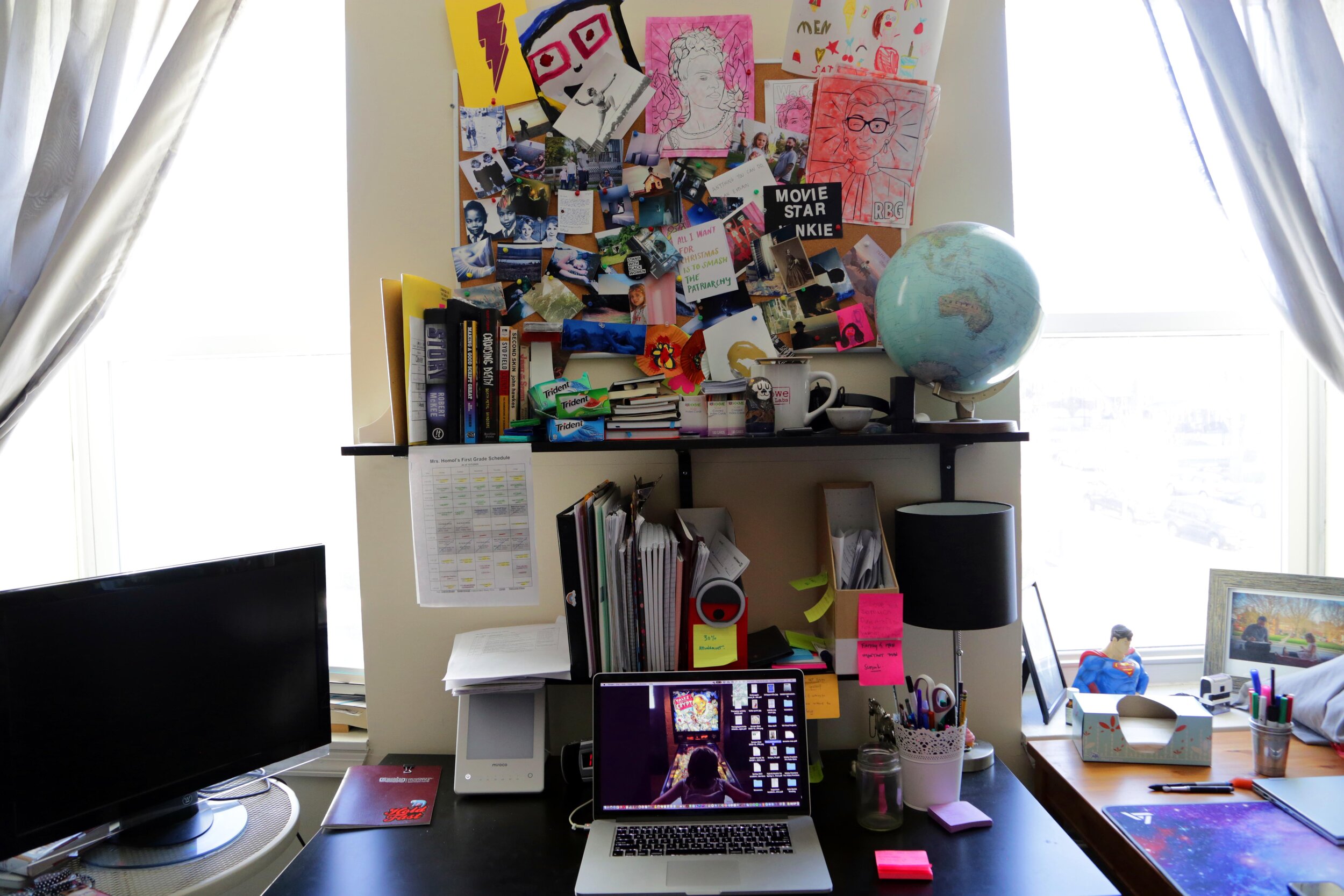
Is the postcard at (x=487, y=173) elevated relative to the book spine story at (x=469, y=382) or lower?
elevated

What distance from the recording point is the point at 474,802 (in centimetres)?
138

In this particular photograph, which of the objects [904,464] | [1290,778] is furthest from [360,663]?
[1290,778]

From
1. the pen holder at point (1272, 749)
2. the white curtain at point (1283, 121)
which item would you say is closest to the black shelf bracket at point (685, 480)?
the pen holder at point (1272, 749)

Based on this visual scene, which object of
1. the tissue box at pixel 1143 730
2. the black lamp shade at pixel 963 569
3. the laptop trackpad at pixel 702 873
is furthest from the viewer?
the tissue box at pixel 1143 730

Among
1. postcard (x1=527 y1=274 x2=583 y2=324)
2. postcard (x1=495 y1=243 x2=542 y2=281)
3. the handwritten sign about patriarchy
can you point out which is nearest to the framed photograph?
the handwritten sign about patriarchy

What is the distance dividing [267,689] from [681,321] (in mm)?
997

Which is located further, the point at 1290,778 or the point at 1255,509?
the point at 1255,509

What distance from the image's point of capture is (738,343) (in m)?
1.53

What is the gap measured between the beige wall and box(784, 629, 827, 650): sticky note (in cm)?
4

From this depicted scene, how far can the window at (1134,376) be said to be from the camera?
185 cm

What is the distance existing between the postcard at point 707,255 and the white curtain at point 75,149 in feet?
3.26

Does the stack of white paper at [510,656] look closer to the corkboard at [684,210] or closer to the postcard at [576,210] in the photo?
the corkboard at [684,210]

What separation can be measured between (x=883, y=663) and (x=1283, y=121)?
1297mm

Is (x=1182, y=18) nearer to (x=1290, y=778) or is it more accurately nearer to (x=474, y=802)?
(x=1290, y=778)
